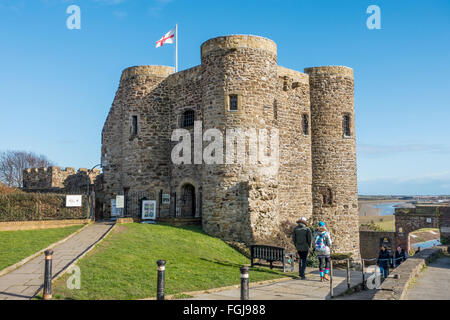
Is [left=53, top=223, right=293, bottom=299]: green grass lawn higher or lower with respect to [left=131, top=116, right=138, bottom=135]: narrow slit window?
lower

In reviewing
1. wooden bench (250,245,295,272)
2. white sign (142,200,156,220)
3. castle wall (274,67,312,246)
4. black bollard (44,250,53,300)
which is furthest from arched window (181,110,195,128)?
black bollard (44,250,53,300)

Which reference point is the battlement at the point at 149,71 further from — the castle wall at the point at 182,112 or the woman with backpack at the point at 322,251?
the woman with backpack at the point at 322,251

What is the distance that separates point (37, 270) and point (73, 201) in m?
10.4

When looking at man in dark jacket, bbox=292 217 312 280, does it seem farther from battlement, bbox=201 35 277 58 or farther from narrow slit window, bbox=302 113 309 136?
narrow slit window, bbox=302 113 309 136

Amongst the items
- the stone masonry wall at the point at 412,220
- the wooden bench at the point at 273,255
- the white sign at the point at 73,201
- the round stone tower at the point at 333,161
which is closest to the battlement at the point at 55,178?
the white sign at the point at 73,201

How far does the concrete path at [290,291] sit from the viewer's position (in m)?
9.66

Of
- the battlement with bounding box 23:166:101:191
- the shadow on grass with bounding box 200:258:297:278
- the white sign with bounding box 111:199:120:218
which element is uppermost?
the battlement with bounding box 23:166:101:191

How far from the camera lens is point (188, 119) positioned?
2464cm

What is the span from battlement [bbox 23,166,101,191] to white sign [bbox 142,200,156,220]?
10126 mm

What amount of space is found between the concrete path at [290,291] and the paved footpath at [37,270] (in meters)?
3.72

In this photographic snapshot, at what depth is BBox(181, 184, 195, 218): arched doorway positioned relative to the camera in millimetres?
24383

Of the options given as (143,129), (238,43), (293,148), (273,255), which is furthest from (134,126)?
(273,255)
